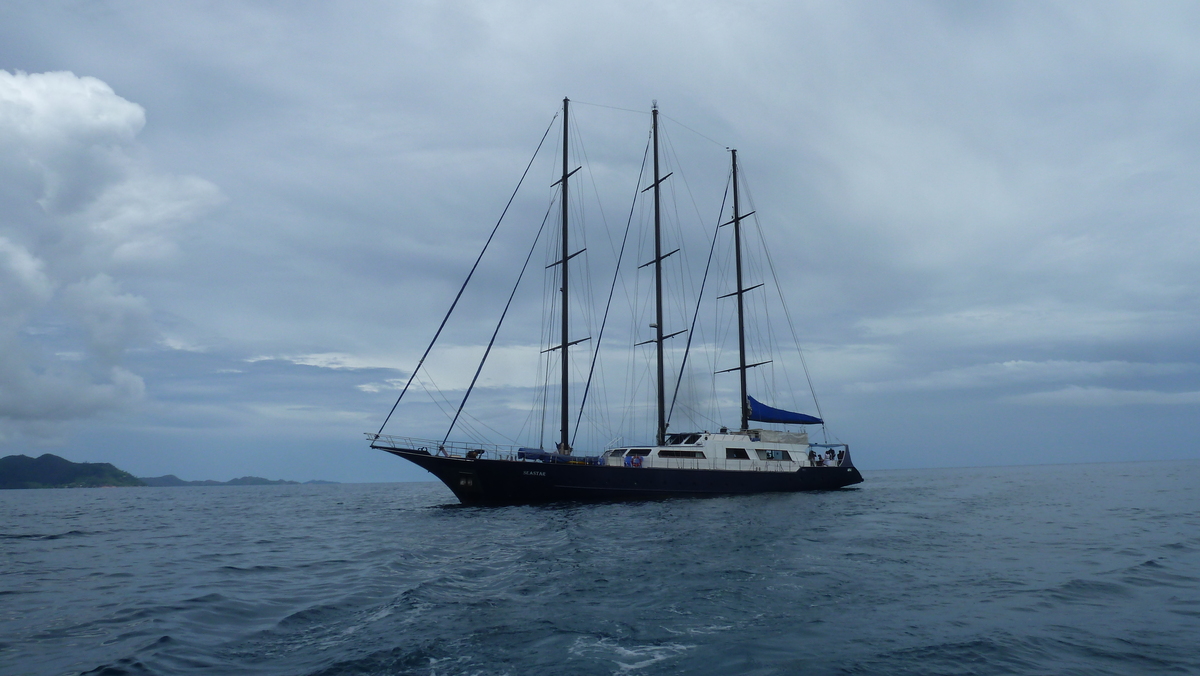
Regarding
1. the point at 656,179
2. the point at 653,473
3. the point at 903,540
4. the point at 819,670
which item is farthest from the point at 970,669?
the point at 656,179

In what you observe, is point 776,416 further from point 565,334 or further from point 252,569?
point 252,569

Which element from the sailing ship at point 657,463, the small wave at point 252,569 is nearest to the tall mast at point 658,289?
the sailing ship at point 657,463

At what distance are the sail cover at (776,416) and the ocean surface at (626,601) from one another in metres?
17.9

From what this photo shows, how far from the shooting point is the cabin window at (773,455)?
40.0 metres

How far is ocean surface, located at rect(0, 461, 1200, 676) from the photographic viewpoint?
357 inches

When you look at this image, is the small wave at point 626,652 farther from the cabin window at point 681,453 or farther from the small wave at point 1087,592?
the cabin window at point 681,453

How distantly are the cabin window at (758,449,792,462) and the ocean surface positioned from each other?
606 inches

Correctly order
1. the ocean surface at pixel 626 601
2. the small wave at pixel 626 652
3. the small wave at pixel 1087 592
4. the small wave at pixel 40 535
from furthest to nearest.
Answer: the small wave at pixel 40 535 → the small wave at pixel 1087 592 → the ocean surface at pixel 626 601 → the small wave at pixel 626 652

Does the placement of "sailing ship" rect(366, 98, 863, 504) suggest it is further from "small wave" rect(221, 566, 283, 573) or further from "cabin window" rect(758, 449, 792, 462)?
"small wave" rect(221, 566, 283, 573)

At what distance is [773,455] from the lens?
40656mm

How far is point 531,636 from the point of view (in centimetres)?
1013

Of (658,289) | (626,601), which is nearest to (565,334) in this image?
(658,289)

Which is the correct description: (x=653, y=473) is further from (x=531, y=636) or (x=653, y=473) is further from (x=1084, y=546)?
(x=531, y=636)

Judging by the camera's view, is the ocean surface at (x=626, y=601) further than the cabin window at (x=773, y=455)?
No
